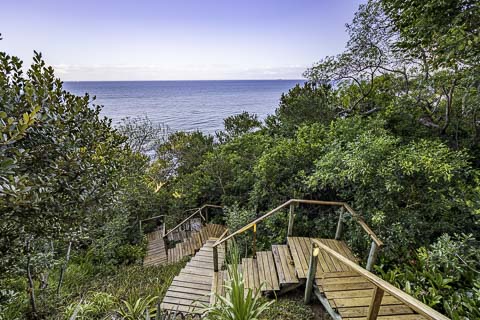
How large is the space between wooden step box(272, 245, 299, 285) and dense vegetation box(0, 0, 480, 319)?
3.43 ft

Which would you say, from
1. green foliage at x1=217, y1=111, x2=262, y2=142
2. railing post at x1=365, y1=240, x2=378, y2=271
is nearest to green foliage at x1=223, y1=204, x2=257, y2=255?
railing post at x1=365, y1=240, x2=378, y2=271

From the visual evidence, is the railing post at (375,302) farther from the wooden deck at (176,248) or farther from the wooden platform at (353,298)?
the wooden deck at (176,248)

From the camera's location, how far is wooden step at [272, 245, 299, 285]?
11.0 feet

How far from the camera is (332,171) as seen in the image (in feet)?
14.2

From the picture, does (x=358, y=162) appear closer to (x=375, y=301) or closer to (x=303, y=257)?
(x=303, y=257)

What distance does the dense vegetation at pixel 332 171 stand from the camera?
2033 mm

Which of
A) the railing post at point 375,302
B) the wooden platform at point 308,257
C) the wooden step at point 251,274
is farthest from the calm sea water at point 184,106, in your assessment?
the railing post at point 375,302

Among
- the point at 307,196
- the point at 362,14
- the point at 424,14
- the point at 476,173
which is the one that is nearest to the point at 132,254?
the point at 307,196

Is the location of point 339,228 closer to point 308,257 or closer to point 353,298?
point 308,257

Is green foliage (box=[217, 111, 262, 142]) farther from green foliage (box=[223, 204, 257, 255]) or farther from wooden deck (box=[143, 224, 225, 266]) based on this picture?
green foliage (box=[223, 204, 257, 255])

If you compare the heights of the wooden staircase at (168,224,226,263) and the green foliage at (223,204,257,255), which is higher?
the green foliage at (223,204,257,255)

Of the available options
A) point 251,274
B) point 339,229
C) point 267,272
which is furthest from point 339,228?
point 251,274

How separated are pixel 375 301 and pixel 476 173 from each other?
2916 mm

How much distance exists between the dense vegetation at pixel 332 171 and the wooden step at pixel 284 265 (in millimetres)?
1047
